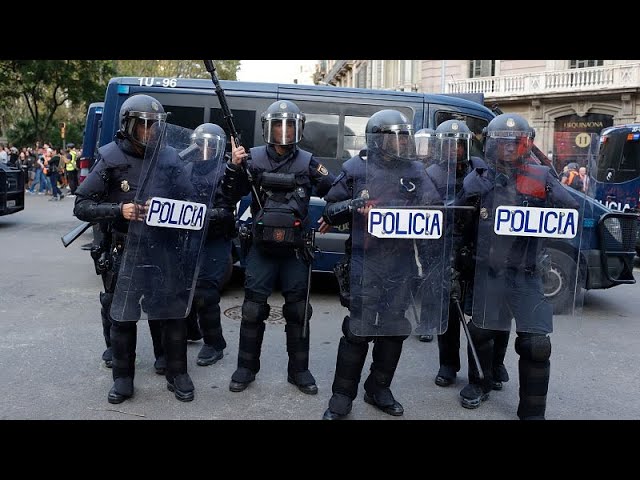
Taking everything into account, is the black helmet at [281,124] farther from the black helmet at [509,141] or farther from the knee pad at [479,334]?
the knee pad at [479,334]

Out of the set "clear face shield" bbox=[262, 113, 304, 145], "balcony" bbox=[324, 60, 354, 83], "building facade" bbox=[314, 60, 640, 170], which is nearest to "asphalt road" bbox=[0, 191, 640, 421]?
"clear face shield" bbox=[262, 113, 304, 145]

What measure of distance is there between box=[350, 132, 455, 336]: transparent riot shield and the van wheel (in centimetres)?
59

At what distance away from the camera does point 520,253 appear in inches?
135

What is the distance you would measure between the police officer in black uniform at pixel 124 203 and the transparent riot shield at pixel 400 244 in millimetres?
1256

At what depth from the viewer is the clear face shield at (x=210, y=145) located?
3.84 m

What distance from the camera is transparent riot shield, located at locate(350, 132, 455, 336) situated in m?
3.35

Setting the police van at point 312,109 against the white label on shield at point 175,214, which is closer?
the white label on shield at point 175,214

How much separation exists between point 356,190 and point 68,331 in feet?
10.8

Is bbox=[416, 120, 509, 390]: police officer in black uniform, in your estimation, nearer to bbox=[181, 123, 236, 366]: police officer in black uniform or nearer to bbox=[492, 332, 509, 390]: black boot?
bbox=[492, 332, 509, 390]: black boot

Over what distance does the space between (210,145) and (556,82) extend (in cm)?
2335

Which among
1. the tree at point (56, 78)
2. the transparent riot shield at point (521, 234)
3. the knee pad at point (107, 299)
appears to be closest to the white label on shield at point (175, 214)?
the knee pad at point (107, 299)

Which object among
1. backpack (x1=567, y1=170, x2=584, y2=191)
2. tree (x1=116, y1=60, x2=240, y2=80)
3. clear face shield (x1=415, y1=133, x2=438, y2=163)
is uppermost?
tree (x1=116, y1=60, x2=240, y2=80)
